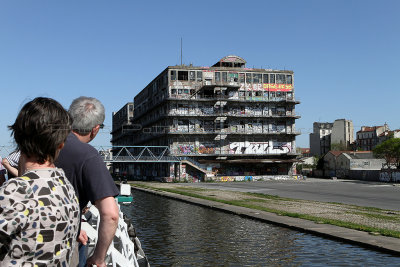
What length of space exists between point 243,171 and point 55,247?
7753cm

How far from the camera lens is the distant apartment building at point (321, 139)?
15990 centimetres

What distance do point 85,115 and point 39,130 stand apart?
3.76ft

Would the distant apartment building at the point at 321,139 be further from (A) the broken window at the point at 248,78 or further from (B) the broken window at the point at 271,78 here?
(A) the broken window at the point at 248,78

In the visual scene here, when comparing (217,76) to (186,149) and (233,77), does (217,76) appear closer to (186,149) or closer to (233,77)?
(233,77)

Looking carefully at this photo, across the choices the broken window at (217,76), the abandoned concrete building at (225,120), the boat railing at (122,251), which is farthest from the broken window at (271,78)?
the boat railing at (122,251)

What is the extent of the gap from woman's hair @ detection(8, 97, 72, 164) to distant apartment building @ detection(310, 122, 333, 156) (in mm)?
161711

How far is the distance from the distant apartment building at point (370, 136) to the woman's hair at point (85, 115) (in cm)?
15555

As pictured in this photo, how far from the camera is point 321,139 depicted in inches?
6358

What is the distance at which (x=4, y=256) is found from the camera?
2.70m

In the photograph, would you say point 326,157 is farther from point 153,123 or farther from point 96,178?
point 96,178

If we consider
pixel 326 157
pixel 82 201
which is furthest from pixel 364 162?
pixel 82 201

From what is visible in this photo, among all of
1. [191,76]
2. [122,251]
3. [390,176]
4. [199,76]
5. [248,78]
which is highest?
[248,78]

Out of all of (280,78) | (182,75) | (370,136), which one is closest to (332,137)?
(370,136)

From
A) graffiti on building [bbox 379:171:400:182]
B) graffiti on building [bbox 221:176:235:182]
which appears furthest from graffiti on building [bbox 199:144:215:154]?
graffiti on building [bbox 379:171:400:182]
